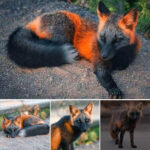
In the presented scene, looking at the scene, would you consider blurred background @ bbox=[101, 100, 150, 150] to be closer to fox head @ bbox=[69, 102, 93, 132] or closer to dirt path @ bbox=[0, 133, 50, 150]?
fox head @ bbox=[69, 102, 93, 132]

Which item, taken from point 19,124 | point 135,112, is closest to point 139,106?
point 135,112

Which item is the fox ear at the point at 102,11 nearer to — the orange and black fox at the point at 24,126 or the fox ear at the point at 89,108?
the fox ear at the point at 89,108

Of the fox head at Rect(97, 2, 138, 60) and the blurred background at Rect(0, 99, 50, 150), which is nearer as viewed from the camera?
the fox head at Rect(97, 2, 138, 60)

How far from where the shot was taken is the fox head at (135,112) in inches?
167

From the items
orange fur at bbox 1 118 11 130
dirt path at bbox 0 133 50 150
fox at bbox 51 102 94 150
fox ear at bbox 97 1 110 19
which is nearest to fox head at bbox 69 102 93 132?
fox at bbox 51 102 94 150

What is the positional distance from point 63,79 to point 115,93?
61cm

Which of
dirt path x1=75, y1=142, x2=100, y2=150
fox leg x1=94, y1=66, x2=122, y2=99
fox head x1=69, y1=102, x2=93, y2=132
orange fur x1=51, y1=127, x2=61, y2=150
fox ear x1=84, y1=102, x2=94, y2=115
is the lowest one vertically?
dirt path x1=75, y1=142, x2=100, y2=150

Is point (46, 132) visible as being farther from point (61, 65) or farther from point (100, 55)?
point (100, 55)

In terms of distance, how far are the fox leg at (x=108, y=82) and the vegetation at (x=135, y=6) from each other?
64 cm

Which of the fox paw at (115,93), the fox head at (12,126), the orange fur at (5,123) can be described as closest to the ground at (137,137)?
the fox paw at (115,93)

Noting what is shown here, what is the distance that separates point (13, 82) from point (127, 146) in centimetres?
149

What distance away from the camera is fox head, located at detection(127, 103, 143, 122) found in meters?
4.24

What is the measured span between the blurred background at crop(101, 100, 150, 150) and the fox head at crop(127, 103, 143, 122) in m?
0.04

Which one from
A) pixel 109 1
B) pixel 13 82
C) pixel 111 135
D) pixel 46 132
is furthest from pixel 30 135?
pixel 109 1
